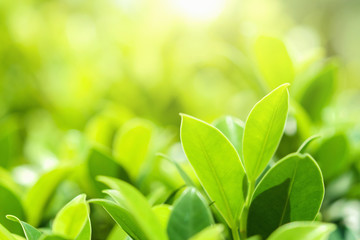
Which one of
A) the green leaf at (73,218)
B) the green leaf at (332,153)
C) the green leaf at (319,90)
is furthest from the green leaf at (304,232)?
the green leaf at (319,90)

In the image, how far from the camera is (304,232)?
1.55ft

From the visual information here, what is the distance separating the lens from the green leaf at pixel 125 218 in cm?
57

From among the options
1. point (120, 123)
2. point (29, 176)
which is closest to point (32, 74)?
point (120, 123)

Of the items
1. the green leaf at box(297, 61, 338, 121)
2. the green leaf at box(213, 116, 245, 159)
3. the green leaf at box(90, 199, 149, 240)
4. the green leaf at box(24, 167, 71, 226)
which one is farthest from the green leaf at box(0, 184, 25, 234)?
the green leaf at box(297, 61, 338, 121)

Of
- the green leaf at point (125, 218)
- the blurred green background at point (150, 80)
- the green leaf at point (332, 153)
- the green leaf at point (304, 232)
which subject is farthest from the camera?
the blurred green background at point (150, 80)

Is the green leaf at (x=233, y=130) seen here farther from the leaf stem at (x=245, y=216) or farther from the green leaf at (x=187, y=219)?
the green leaf at (x=187, y=219)

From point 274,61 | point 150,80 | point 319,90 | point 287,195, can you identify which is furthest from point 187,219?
point 150,80

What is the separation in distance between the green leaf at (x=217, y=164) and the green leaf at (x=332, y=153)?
35 cm

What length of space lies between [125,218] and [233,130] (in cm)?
27

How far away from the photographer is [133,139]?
1.00 metres

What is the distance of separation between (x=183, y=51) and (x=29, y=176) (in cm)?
131

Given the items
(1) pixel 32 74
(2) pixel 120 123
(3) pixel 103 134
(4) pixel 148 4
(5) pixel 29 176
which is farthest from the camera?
(4) pixel 148 4

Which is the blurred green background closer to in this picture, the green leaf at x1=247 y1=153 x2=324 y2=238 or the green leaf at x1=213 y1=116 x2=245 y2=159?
the green leaf at x1=213 y1=116 x2=245 y2=159

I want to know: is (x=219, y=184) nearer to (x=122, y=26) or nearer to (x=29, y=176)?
(x=29, y=176)
